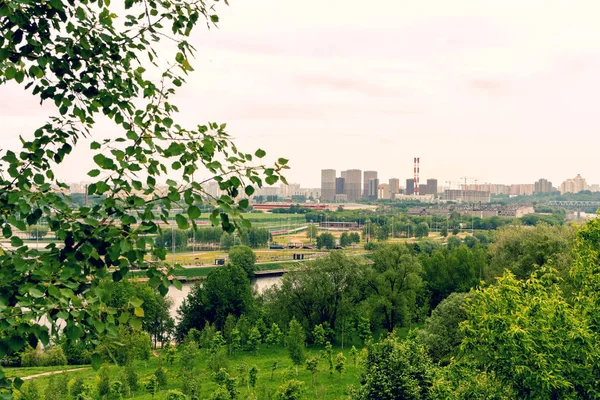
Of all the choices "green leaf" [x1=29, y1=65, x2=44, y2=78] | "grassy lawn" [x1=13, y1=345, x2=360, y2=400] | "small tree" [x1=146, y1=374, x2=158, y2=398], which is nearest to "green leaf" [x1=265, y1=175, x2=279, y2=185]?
"green leaf" [x1=29, y1=65, x2=44, y2=78]

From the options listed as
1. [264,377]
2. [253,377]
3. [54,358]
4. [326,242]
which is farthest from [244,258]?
[253,377]

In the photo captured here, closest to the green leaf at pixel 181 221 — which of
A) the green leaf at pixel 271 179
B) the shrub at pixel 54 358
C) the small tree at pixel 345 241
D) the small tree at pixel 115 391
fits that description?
the green leaf at pixel 271 179

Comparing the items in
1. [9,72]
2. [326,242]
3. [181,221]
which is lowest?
[326,242]

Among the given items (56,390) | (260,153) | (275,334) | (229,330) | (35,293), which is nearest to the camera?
(35,293)

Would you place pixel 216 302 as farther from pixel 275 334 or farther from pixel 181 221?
pixel 181 221

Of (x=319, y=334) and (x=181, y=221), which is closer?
(x=181, y=221)

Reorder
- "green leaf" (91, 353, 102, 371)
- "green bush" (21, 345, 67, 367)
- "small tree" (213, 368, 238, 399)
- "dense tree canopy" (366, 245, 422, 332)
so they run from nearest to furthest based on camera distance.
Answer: "green leaf" (91, 353, 102, 371), "small tree" (213, 368, 238, 399), "green bush" (21, 345, 67, 367), "dense tree canopy" (366, 245, 422, 332)

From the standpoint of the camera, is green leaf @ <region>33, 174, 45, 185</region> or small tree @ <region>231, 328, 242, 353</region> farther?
small tree @ <region>231, 328, 242, 353</region>

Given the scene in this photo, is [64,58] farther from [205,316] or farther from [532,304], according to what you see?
[205,316]

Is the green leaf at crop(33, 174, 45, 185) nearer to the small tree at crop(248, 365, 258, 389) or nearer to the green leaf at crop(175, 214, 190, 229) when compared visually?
the green leaf at crop(175, 214, 190, 229)

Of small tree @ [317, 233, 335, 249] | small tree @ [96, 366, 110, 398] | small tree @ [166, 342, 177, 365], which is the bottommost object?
small tree @ [317, 233, 335, 249]

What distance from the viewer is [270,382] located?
20391mm

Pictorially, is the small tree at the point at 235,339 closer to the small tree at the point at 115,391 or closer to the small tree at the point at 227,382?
the small tree at the point at 227,382

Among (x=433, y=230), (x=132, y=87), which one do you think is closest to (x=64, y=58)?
(x=132, y=87)
